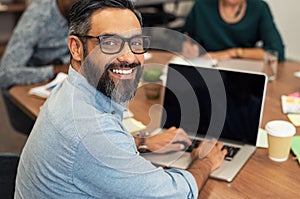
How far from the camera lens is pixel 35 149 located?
119 cm

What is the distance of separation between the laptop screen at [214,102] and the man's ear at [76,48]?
580 millimetres

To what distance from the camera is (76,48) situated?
1.21m

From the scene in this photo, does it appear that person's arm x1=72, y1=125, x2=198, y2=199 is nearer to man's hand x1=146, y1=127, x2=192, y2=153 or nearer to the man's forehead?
the man's forehead

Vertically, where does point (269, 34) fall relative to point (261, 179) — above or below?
above

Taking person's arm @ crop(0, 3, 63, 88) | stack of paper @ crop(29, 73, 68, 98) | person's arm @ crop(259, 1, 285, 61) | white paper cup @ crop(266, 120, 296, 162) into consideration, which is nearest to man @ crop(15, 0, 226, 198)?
white paper cup @ crop(266, 120, 296, 162)

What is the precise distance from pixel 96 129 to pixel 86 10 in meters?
0.32

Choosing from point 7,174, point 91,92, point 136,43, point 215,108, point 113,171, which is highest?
point 136,43

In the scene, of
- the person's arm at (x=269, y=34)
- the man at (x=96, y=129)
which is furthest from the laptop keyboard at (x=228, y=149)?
the person's arm at (x=269, y=34)

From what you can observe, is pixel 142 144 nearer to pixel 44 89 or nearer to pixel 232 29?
pixel 44 89

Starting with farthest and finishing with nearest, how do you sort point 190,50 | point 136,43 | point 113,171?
point 190,50
point 136,43
point 113,171

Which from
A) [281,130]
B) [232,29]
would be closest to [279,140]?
[281,130]

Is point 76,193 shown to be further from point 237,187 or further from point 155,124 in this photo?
point 155,124

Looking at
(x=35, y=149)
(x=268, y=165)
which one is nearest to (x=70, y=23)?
(x=35, y=149)

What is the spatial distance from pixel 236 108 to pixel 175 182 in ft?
1.78
